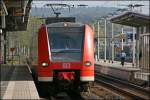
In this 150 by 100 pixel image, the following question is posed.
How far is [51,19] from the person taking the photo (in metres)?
21.8

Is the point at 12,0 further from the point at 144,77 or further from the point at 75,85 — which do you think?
the point at 75,85

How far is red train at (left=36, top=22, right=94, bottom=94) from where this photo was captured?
18.8 m

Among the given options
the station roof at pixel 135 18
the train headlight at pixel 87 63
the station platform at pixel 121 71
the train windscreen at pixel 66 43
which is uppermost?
the station roof at pixel 135 18

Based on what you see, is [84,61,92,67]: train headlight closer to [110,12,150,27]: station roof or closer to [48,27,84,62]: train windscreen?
[48,27,84,62]: train windscreen

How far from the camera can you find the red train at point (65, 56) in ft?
61.5

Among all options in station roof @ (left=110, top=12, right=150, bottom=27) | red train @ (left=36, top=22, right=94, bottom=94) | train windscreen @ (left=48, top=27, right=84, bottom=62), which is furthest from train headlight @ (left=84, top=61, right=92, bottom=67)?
station roof @ (left=110, top=12, right=150, bottom=27)

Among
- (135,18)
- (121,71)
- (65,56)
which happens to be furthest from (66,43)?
(121,71)

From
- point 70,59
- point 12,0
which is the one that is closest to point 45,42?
point 70,59

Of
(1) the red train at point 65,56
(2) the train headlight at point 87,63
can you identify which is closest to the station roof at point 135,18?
(1) the red train at point 65,56

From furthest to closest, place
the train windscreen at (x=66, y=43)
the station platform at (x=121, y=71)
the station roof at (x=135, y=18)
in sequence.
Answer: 1. the station platform at (x=121, y=71)
2. the station roof at (x=135, y=18)
3. the train windscreen at (x=66, y=43)

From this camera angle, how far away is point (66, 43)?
766 inches

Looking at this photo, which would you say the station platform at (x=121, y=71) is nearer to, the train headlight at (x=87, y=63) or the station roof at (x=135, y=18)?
the station roof at (x=135, y=18)

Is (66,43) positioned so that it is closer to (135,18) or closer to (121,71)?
(135,18)

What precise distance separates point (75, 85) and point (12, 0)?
1640cm
